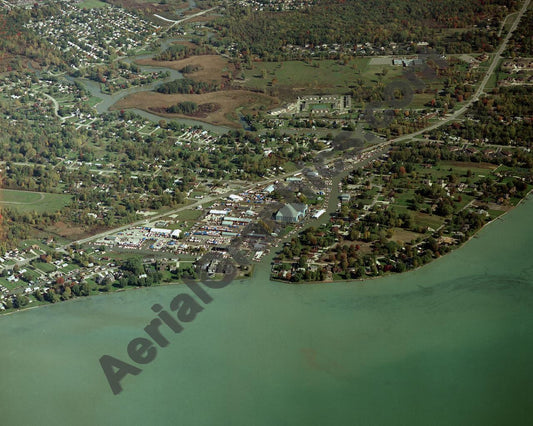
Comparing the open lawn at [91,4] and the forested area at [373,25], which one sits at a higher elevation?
the open lawn at [91,4]

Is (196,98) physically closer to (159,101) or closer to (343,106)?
(159,101)

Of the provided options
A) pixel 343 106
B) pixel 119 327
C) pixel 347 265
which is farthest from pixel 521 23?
pixel 119 327

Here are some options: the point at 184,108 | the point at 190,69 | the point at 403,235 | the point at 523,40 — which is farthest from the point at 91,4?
the point at 403,235

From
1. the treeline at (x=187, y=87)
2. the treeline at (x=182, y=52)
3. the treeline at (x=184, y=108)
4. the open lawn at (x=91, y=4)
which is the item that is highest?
the open lawn at (x=91, y=4)

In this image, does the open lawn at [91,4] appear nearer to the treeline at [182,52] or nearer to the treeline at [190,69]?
the treeline at [182,52]

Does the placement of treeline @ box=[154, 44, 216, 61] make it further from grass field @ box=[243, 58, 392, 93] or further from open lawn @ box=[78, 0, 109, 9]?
open lawn @ box=[78, 0, 109, 9]

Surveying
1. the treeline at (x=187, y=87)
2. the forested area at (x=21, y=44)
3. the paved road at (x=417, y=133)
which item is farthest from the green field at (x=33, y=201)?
the forested area at (x=21, y=44)

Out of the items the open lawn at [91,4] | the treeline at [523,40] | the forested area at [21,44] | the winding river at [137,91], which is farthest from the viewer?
the open lawn at [91,4]
